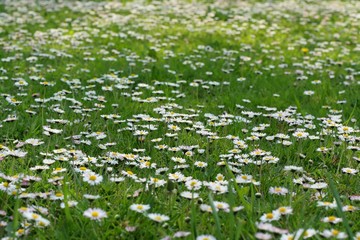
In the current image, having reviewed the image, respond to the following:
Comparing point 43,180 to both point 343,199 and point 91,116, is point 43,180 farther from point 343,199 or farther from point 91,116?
point 343,199

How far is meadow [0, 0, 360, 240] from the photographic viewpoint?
2.43 meters

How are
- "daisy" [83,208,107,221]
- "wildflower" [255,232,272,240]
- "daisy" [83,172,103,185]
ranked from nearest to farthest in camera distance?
"wildflower" [255,232,272,240], "daisy" [83,208,107,221], "daisy" [83,172,103,185]

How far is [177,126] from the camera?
3.85 meters

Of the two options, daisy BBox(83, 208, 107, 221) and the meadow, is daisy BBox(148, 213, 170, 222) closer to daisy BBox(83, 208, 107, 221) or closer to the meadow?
the meadow

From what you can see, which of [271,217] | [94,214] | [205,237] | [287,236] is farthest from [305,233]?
[94,214]

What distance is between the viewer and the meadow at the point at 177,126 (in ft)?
7.98

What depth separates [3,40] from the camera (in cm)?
710

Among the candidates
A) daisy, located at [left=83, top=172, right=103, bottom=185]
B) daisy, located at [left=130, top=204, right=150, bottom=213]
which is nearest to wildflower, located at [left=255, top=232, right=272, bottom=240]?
daisy, located at [left=130, top=204, right=150, bottom=213]

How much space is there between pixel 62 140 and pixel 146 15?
6159 millimetres

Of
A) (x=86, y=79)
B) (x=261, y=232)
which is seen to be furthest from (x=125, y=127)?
(x=261, y=232)

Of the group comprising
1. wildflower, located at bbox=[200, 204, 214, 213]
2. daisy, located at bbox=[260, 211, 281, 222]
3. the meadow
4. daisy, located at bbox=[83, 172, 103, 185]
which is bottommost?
the meadow

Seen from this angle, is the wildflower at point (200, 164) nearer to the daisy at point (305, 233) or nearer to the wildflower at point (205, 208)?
the wildflower at point (205, 208)

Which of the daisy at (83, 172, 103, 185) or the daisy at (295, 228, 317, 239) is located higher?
the daisy at (295, 228, 317, 239)

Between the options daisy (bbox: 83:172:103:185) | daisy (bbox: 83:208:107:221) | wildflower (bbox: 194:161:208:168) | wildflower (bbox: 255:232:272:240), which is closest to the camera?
wildflower (bbox: 255:232:272:240)
